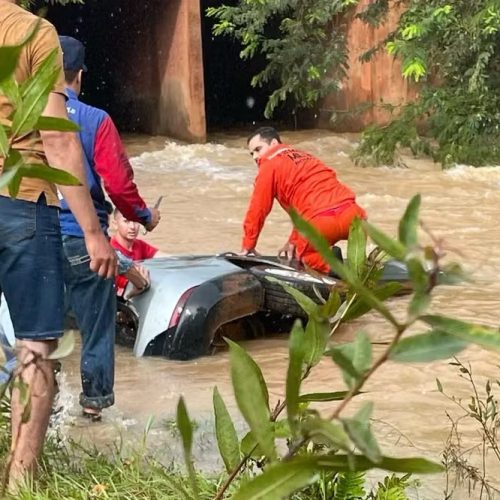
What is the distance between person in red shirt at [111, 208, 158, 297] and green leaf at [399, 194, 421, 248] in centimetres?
477

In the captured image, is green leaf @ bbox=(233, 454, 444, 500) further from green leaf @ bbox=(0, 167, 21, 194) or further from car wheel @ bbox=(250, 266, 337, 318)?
car wheel @ bbox=(250, 266, 337, 318)

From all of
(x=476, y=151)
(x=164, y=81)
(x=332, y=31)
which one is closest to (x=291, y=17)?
(x=332, y=31)

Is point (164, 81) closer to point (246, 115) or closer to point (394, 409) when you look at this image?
point (246, 115)

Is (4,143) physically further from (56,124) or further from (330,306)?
(330,306)

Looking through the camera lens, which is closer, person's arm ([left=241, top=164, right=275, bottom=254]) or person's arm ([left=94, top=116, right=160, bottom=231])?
person's arm ([left=94, top=116, right=160, bottom=231])

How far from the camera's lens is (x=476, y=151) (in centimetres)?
1348

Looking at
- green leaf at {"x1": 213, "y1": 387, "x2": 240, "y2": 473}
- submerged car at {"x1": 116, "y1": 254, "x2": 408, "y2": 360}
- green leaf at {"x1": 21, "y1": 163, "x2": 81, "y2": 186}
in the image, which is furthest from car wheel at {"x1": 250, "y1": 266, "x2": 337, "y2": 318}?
green leaf at {"x1": 21, "y1": 163, "x2": 81, "y2": 186}

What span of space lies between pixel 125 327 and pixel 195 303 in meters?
0.53

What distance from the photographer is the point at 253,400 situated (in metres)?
1.28

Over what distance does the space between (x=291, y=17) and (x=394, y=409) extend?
11.9 metres

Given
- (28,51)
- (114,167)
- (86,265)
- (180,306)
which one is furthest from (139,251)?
(28,51)

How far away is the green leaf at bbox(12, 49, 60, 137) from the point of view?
131 cm

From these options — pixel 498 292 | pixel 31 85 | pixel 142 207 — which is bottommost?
pixel 498 292

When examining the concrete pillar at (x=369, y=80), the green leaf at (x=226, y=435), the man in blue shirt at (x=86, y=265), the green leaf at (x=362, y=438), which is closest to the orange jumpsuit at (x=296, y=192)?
the man in blue shirt at (x=86, y=265)
